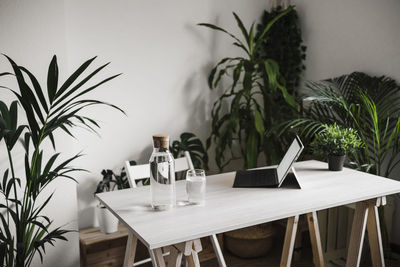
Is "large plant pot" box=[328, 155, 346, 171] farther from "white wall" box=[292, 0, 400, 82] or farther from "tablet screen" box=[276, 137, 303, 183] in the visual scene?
"white wall" box=[292, 0, 400, 82]

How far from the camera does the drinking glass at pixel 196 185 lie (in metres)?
1.83

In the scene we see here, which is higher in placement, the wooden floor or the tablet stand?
the tablet stand

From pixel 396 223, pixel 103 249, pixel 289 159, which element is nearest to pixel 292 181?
pixel 289 159

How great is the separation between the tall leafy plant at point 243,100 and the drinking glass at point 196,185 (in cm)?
156

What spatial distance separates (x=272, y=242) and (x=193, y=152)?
1047 mm

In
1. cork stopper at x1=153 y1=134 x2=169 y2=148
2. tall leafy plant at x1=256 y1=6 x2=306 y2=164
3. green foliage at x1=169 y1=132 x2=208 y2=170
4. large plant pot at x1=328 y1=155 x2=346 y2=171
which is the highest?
tall leafy plant at x1=256 y1=6 x2=306 y2=164

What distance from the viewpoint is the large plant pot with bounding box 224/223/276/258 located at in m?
3.24

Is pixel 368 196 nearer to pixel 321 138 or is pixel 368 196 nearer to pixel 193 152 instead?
pixel 321 138

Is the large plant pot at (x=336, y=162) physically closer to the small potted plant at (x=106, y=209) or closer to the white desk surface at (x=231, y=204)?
the white desk surface at (x=231, y=204)

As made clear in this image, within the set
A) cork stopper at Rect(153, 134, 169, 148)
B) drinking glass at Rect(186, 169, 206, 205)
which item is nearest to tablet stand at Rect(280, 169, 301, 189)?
drinking glass at Rect(186, 169, 206, 205)

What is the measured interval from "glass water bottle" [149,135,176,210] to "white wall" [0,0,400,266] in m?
1.15

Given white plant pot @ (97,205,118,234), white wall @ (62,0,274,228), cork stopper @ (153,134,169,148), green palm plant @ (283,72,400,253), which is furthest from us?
white wall @ (62,0,274,228)

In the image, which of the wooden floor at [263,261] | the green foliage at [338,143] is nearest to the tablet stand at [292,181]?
the green foliage at [338,143]

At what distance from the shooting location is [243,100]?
12.9 feet
